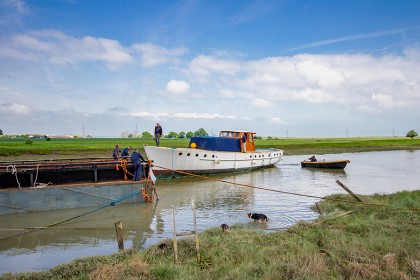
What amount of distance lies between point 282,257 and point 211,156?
22245 mm

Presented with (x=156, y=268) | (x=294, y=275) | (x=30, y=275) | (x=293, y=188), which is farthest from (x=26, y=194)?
(x=293, y=188)

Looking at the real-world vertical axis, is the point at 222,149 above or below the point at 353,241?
above

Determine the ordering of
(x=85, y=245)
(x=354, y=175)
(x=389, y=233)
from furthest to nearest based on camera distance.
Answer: (x=354, y=175)
(x=85, y=245)
(x=389, y=233)

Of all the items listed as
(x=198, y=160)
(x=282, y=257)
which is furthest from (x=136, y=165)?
(x=198, y=160)

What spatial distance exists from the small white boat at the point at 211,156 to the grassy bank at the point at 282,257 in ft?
52.6

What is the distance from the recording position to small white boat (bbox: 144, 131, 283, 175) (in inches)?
1123

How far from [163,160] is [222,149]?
6.39 meters

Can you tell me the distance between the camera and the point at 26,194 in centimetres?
1538

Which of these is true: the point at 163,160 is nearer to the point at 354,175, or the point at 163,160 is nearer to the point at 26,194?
the point at 26,194

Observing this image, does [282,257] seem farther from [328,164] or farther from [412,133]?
[412,133]

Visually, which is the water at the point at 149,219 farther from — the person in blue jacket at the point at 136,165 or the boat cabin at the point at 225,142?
the boat cabin at the point at 225,142

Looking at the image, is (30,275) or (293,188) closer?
(30,275)

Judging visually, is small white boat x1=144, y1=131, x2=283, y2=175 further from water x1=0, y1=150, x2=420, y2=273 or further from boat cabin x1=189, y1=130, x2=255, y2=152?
water x1=0, y1=150, x2=420, y2=273

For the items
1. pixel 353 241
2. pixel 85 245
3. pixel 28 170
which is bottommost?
pixel 85 245
